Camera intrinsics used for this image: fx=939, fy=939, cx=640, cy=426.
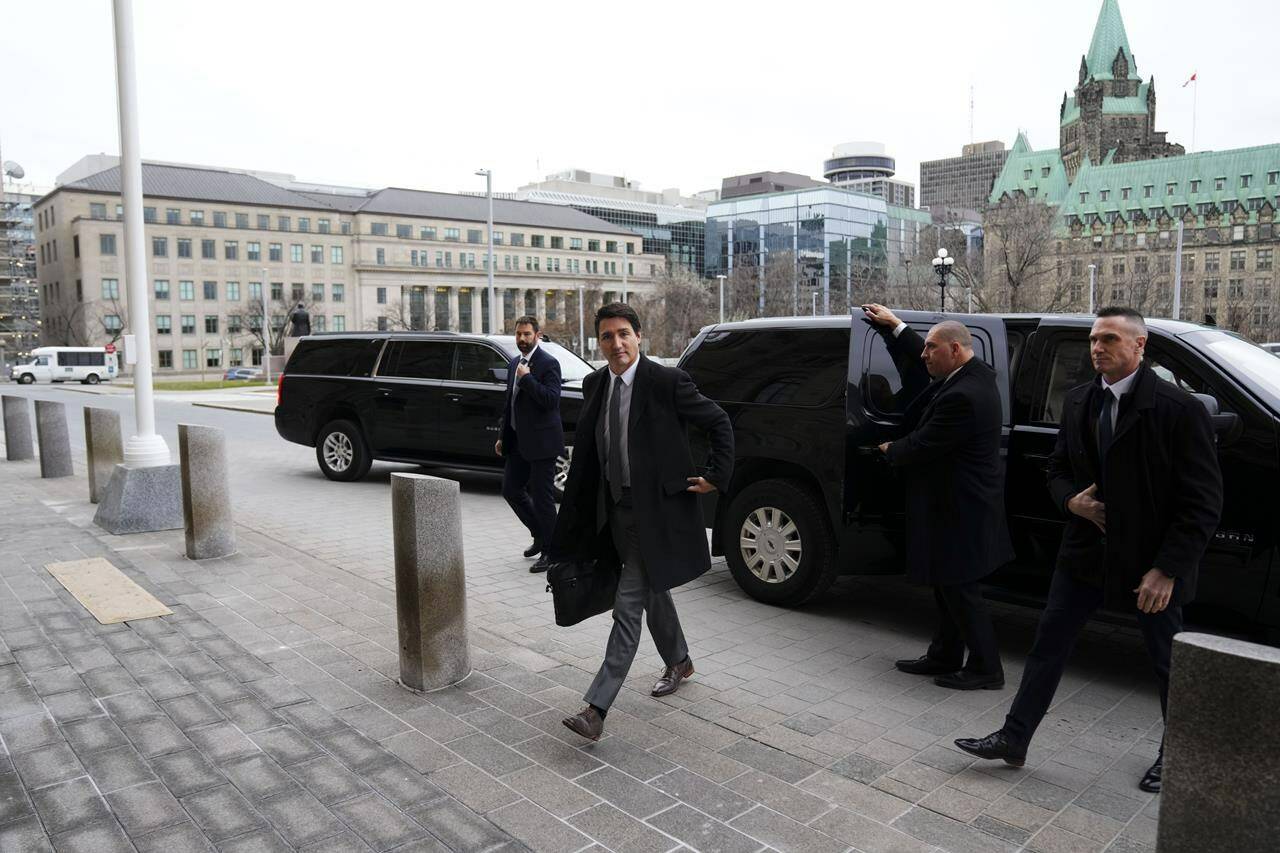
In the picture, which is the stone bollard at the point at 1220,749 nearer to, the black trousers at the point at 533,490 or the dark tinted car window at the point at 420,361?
the black trousers at the point at 533,490

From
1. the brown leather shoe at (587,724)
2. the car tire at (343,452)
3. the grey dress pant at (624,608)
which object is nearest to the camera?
the brown leather shoe at (587,724)

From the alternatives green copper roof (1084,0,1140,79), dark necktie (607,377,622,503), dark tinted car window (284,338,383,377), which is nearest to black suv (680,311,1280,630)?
dark necktie (607,377,622,503)

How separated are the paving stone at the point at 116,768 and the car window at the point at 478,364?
7.72 m

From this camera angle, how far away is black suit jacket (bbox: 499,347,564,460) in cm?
727

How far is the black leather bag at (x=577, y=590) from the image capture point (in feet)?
14.8

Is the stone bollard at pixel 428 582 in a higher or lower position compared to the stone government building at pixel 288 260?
lower

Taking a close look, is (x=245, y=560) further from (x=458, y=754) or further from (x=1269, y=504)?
(x=1269, y=504)

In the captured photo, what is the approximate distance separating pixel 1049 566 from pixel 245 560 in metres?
6.25

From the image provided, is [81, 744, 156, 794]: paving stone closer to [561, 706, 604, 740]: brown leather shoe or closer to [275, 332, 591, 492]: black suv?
[561, 706, 604, 740]: brown leather shoe

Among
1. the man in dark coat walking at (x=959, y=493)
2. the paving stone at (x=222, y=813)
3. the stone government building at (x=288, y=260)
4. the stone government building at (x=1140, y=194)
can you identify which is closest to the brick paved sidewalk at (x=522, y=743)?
the paving stone at (x=222, y=813)

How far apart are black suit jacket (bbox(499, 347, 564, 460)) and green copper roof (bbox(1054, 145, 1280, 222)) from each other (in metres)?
124

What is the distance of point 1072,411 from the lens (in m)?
3.94

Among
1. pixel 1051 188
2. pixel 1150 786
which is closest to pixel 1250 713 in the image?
pixel 1150 786

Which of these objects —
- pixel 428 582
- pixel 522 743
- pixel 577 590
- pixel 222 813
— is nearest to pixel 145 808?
pixel 222 813
